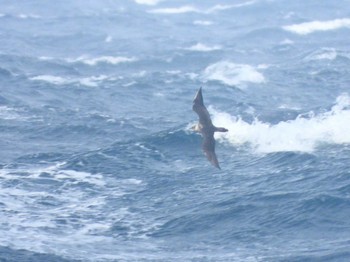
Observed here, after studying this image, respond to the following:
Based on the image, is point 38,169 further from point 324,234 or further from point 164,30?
point 164,30

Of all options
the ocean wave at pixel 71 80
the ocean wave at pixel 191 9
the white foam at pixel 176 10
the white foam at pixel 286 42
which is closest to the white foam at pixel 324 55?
the white foam at pixel 286 42

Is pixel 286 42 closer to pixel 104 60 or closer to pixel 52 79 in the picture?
pixel 104 60

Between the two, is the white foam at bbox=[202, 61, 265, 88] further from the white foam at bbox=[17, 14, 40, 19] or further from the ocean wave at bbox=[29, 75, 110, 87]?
A: the white foam at bbox=[17, 14, 40, 19]

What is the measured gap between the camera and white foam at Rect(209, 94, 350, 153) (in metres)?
46.2

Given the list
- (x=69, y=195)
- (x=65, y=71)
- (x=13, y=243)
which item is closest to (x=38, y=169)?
(x=69, y=195)

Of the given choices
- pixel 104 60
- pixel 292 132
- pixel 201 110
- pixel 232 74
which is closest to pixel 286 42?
pixel 232 74

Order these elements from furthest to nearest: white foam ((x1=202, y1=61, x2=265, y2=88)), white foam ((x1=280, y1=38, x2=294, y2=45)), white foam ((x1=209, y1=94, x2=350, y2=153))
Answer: white foam ((x1=280, y1=38, x2=294, y2=45))
white foam ((x1=202, y1=61, x2=265, y2=88))
white foam ((x1=209, y1=94, x2=350, y2=153))

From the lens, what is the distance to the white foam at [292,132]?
151 feet

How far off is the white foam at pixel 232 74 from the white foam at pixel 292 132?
35.3 ft

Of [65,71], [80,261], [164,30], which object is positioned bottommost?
[80,261]

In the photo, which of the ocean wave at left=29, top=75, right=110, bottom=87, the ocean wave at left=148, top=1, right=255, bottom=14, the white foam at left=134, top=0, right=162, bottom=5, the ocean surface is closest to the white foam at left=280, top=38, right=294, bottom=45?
the ocean surface

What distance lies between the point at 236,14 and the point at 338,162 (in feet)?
177

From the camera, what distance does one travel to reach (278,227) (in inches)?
1351

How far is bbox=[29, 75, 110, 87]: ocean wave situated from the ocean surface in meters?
0.15
